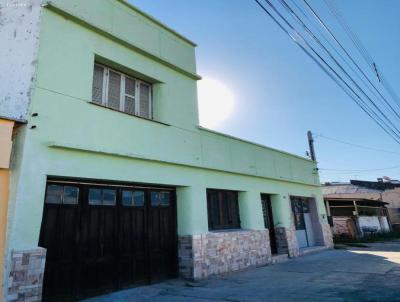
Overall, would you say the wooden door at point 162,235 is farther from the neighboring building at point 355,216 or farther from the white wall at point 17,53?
the neighboring building at point 355,216

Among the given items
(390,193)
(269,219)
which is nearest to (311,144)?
(269,219)

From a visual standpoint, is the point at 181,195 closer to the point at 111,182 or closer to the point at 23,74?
the point at 111,182

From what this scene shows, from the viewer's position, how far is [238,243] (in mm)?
9445

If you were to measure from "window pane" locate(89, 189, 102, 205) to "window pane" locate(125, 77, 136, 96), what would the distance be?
2886 mm

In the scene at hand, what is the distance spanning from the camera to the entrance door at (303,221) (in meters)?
14.2

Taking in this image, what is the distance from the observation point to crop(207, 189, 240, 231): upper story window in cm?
941

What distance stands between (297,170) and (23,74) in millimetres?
12554

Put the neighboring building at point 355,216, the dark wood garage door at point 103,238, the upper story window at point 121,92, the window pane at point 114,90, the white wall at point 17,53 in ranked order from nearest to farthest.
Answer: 1. the white wall at point 17,53
2. the dark wood garage door at point 103,238
3. the upper story window at point 121,92
4. the window pane at point 114,90
5. the neighboring building at point 355,216

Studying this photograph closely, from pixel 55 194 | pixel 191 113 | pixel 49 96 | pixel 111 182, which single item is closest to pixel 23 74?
pixel 49 96

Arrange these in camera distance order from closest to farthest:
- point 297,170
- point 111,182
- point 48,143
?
point 48,143 → point 111,182 → point 297,170

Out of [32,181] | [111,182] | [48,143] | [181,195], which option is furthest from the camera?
[181,195]

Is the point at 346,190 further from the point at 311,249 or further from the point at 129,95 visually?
the point at 129,95

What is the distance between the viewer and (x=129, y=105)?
308 inches

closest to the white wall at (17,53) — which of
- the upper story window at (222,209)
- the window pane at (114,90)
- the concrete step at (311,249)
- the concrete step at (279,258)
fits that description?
the window pane at (114,90)
